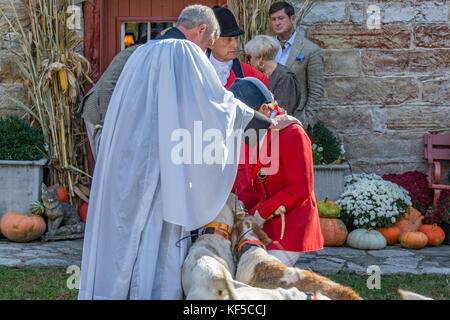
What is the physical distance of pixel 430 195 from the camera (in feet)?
22.1

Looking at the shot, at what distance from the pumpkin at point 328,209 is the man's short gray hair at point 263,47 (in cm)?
173

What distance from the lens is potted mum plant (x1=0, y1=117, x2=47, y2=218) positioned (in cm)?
632

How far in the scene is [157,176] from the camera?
3.19m

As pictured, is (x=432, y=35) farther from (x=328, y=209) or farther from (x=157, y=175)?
(x=157, y=175)

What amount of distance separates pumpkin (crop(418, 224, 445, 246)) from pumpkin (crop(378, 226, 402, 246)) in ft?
0.80

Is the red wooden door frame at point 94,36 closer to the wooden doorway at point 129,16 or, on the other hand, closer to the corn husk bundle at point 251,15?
the wooden doorway at point 129,16

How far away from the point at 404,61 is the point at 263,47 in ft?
7.85

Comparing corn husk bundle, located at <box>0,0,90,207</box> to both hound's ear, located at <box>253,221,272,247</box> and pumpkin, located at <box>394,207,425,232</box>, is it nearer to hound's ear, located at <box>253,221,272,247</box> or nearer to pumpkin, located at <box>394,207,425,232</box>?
pumpkin, located at <box>394,207,425,232</box>

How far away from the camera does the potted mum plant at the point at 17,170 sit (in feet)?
20.7

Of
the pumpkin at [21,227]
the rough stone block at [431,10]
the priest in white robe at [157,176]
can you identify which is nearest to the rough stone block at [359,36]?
the rough stone block at [431,10]

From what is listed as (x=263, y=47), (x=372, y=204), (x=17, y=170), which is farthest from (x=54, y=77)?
(x=372, y=204)
